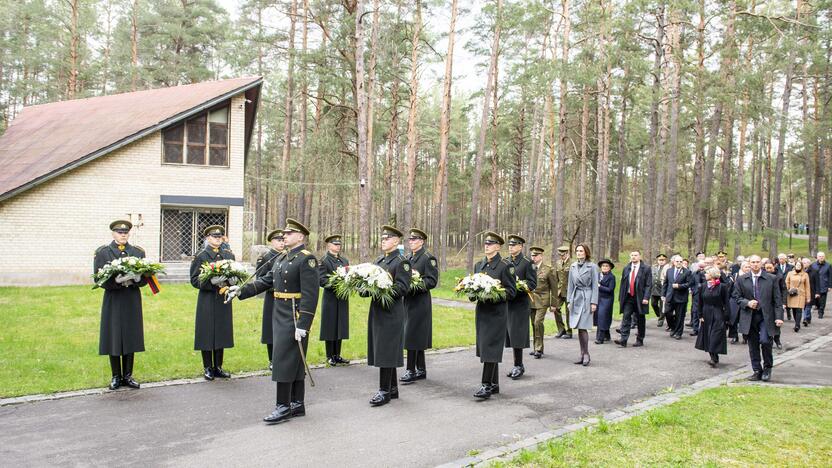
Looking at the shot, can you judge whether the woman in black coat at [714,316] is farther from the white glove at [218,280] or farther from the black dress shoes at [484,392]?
the white glove at [218,280]

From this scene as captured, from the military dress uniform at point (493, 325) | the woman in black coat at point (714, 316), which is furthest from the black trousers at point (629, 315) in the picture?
the military dress uniform at point (493, 325)

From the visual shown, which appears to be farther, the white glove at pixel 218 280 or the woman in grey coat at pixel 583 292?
the woman in grey coat at pixel 583 292

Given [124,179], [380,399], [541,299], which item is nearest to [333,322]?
[380,399]

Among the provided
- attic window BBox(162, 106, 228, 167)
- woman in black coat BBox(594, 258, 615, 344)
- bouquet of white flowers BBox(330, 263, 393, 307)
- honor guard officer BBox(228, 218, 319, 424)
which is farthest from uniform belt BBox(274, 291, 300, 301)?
attic window BBox(162, 106, 228, 167)

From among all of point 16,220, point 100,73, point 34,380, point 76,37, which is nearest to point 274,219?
point 100,73

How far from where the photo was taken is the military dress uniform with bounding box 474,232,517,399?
7328 mm

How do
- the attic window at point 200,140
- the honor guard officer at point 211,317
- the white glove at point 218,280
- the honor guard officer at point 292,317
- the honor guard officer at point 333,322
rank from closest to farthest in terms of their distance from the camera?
the honor guard officer at point 292,317, the white glove at point 218,280, the honor guard officer at point 211,317, the honor guard officer at point 333,322, the attic window at point 200,140

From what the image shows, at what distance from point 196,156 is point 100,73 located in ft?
64.8

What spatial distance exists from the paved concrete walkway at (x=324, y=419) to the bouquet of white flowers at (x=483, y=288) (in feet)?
4.41

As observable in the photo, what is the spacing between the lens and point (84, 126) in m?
20.1

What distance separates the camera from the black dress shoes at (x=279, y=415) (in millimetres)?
6051

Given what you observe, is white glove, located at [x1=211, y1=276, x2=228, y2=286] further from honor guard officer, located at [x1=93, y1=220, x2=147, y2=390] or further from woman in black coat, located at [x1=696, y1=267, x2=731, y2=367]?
woman in black coat, located at [x1=696, y1=267, x2=731, y2=367]

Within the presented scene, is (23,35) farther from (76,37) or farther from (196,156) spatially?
(196,156)

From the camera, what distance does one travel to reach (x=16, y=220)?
16.9m
